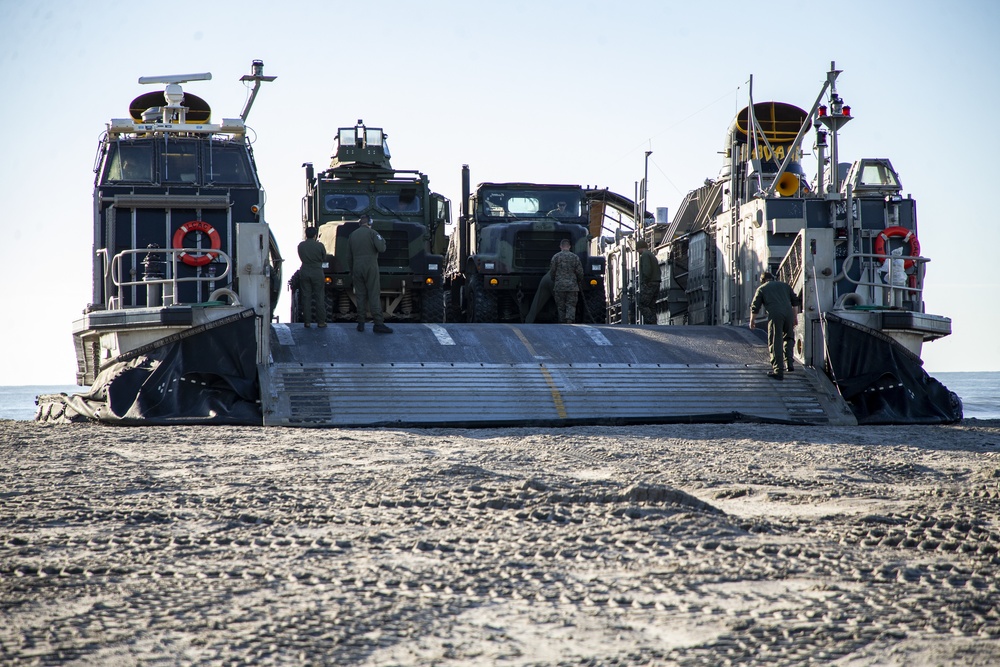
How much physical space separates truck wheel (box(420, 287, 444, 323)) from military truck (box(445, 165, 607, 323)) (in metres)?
0.82

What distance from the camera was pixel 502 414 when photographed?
11.0 meters

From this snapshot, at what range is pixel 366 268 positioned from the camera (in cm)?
1355

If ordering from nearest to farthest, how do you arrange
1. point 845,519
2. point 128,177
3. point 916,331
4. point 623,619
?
1. point 623,619
2. point 845,519
3. point 916,331
4. point 128,177

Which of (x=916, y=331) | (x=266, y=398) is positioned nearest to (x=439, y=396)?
(x=266, y=398)

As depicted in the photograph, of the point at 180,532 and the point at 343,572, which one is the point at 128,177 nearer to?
the point at 180,532

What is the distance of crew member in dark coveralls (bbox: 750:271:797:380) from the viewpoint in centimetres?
1226

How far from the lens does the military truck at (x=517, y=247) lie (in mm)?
18609

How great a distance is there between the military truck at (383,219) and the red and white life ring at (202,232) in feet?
7.49

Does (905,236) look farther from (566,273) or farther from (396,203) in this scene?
(396,203)

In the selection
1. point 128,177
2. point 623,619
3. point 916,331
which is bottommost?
point 623,619

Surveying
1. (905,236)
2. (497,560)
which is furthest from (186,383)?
(905,236)

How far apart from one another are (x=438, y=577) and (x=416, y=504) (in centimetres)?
163

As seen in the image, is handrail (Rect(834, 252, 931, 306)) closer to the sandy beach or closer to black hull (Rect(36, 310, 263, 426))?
the sandy beach

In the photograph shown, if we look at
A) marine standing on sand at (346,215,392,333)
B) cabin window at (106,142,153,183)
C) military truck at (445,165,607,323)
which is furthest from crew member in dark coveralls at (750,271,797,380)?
cabin window at (106,142,153,183)
